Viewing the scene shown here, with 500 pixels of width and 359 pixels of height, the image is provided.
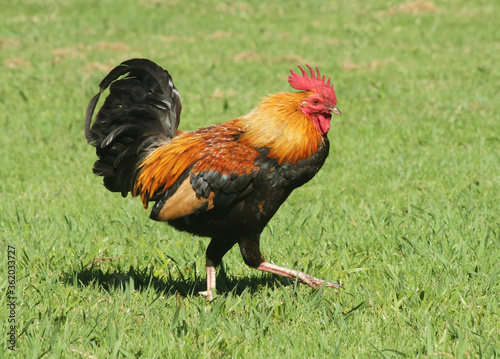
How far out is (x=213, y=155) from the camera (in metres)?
4.15

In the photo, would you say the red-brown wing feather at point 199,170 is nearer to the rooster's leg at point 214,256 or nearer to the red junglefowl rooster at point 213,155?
the red junglefowl rooster at point 213,155

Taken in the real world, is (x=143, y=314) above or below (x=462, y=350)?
below

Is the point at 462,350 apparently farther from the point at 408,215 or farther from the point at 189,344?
the point at 408,215

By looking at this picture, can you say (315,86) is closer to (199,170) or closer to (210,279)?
(199,170)

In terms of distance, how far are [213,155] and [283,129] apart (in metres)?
0.51

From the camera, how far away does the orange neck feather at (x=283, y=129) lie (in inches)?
159

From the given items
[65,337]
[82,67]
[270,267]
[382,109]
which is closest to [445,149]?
[382,109]

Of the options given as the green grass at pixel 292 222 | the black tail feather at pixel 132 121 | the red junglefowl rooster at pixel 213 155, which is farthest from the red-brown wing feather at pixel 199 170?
the green grass at pixel 292 222

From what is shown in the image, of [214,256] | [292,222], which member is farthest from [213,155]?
[292,222]

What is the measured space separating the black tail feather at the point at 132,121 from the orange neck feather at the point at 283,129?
680 mm

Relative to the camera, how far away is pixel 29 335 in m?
3.61

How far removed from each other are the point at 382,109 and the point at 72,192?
4979mm

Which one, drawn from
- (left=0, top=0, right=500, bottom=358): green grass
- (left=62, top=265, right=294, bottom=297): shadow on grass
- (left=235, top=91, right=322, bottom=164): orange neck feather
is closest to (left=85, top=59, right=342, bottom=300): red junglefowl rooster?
(left=235, top=91, right=322, bottom=164): orange neck feather

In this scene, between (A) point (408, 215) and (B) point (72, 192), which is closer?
(A) point (408, 215)
